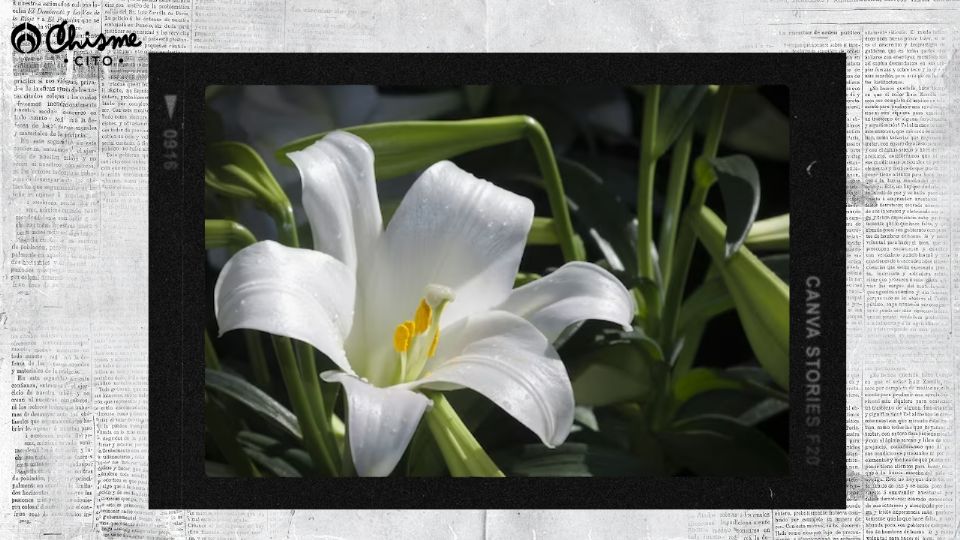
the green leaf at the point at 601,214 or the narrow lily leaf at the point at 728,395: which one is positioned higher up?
the green leaf at the point at 601,214

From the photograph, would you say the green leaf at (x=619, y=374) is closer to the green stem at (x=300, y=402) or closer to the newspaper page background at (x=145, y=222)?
the newspaper page background at (x=145, y=222)

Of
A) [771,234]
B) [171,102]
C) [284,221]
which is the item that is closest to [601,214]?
[771,234]

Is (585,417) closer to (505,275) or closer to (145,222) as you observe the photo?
(505,275)

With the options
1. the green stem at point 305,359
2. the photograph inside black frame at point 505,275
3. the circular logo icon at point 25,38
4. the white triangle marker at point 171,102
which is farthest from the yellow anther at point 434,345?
the circular logo icon at point 25,38

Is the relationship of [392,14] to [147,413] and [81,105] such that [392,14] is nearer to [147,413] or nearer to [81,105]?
[81,105]

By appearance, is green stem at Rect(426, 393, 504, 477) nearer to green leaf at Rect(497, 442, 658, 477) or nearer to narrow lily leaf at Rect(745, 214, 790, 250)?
green leaf at Rect(497, 442, 658, 477)

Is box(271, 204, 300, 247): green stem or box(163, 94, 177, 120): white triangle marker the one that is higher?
box(163, 94, 177, 120): white triangle marker

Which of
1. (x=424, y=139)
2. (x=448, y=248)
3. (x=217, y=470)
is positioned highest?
(x=424, y=139)

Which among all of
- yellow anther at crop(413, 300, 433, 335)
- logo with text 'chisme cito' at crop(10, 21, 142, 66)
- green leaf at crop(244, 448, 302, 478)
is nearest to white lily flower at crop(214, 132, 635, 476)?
yellow anther at crop(413, 300, 433, 335)
